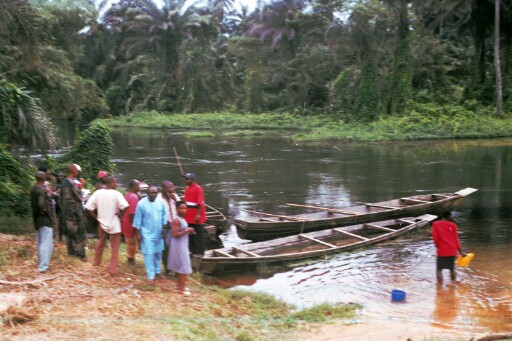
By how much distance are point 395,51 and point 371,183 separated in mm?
19452

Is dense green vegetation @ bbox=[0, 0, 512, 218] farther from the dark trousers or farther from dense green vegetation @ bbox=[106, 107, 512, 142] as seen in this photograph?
the dark trousers

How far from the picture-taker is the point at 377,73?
39500mm

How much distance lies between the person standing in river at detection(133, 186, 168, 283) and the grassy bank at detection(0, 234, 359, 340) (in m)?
0.50

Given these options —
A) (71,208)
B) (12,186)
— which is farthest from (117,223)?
(12,186)

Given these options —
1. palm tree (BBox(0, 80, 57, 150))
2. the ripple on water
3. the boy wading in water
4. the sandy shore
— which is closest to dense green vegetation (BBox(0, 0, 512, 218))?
palm tree (BBox(0, 80, 57, 150))

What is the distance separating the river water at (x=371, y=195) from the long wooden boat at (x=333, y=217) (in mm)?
694

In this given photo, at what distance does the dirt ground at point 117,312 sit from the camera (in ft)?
19.4

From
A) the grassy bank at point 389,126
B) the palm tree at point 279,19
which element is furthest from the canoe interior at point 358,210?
the palm tree at point 279,19

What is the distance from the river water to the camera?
891 centimetres

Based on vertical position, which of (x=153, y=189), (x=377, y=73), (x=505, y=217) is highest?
(x=377, y=73)

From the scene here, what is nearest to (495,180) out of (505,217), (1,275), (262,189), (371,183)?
(371,183)

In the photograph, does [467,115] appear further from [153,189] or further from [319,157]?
[153,189]

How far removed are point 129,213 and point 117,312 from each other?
8.84ft

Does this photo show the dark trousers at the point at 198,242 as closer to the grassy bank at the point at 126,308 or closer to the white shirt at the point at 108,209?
the grassy bank at the point at 126,308
